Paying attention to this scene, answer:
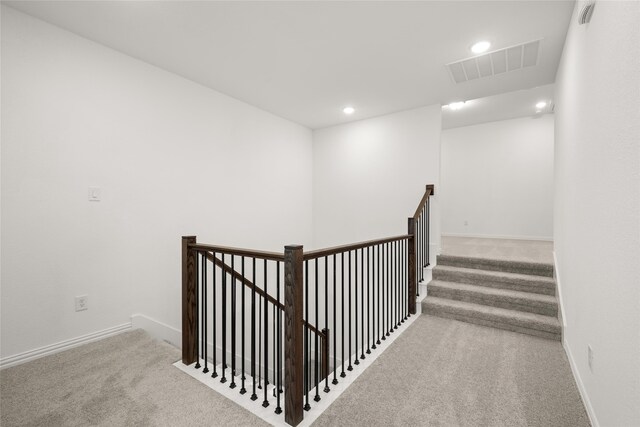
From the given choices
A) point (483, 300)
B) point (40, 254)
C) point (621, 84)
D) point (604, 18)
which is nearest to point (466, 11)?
point (604, 18)

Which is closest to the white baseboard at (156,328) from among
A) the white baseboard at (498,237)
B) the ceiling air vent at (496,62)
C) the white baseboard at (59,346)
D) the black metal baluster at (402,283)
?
the white baseboard at (59,346)

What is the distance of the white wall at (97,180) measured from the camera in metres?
2.12

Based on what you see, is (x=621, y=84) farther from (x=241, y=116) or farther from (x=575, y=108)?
(x=241, y=116)

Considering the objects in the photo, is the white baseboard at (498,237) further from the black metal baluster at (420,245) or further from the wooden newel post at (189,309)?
the wooden newel post at (189,309)

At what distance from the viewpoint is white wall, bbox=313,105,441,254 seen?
416cm

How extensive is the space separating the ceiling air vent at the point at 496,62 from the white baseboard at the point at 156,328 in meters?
3.99

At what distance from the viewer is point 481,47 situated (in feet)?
8.68

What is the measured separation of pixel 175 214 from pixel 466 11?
10.7 feet

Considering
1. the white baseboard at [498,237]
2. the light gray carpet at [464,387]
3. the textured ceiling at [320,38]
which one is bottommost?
the light gray carpet at [464,387]

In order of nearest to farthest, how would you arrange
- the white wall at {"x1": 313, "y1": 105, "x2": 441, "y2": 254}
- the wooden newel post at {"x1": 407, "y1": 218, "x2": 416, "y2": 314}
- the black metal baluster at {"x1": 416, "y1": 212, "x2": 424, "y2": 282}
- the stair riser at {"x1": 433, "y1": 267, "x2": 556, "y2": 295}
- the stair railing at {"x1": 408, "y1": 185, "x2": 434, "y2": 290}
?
1. the stair riser at {"x1": 433, "y1": 267, "x2": 556, "y2": 295}
2. the wooden newel post at {"x1": 407, "y1": 218, "x2": 416, "y2": 314}
3. the stair railing at {"x1": 408, "y1": 185, "x2": 434, "y2": 290}
4. the black metal baluster at {"x1": 416, "y1": 212, "x2": 424, "y2": 282}
5. the white wall at {"x1": 313, "y1": 105, "x2": 441, "y2": 254}

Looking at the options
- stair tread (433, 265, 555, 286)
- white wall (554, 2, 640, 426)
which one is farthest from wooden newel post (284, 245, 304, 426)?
stair tread (433, 265, 555, 286)

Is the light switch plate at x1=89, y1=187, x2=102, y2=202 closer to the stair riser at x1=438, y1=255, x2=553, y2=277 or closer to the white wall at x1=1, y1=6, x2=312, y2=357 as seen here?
the white wall at x1=1, y1=6, x2=312, y2=357

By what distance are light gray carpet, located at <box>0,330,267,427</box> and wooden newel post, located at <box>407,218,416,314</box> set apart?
2.14 meters

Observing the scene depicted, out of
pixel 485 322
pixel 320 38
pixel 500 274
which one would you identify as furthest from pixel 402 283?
pixel 320 38
